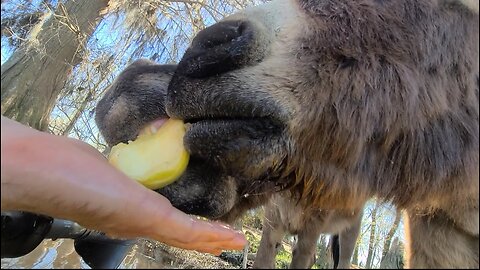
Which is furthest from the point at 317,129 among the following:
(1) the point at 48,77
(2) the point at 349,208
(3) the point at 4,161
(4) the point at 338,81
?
(1) the point at 48,77

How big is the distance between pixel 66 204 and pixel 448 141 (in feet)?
3.52

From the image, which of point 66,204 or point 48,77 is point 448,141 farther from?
point 48,77

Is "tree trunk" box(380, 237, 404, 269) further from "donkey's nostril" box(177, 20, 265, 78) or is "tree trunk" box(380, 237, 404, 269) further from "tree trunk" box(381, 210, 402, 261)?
"donkey's nostril" box(177, 20, 265, 78)

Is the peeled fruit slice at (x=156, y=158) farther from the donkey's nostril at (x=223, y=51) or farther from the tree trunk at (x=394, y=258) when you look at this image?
the tree trunk at (x=394, y=258)

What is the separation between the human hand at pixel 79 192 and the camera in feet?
3.59

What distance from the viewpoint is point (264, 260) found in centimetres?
135

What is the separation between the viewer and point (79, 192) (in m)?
1.10

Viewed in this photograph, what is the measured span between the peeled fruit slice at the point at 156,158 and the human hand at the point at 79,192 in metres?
0.06

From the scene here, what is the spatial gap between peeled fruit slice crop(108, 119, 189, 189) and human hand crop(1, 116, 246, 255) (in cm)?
6

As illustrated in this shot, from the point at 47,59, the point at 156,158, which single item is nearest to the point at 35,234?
the point at 156,158

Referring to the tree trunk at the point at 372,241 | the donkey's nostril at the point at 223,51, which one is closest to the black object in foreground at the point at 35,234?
the donkey's nostril at the point at 223,51

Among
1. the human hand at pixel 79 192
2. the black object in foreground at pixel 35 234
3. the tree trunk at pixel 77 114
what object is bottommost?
the black object in foreground at pixel 35 234

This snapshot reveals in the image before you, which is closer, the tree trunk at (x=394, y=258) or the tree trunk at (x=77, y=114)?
the tree trunk at (x=394, y=258)

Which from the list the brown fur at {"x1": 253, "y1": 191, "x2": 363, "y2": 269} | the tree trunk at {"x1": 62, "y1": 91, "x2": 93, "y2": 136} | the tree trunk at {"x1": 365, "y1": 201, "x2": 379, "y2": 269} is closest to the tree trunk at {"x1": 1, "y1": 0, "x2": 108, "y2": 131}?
the tree trunk at {"x1": 62, "y1": 91, "x2": 93, "y2": 136}
